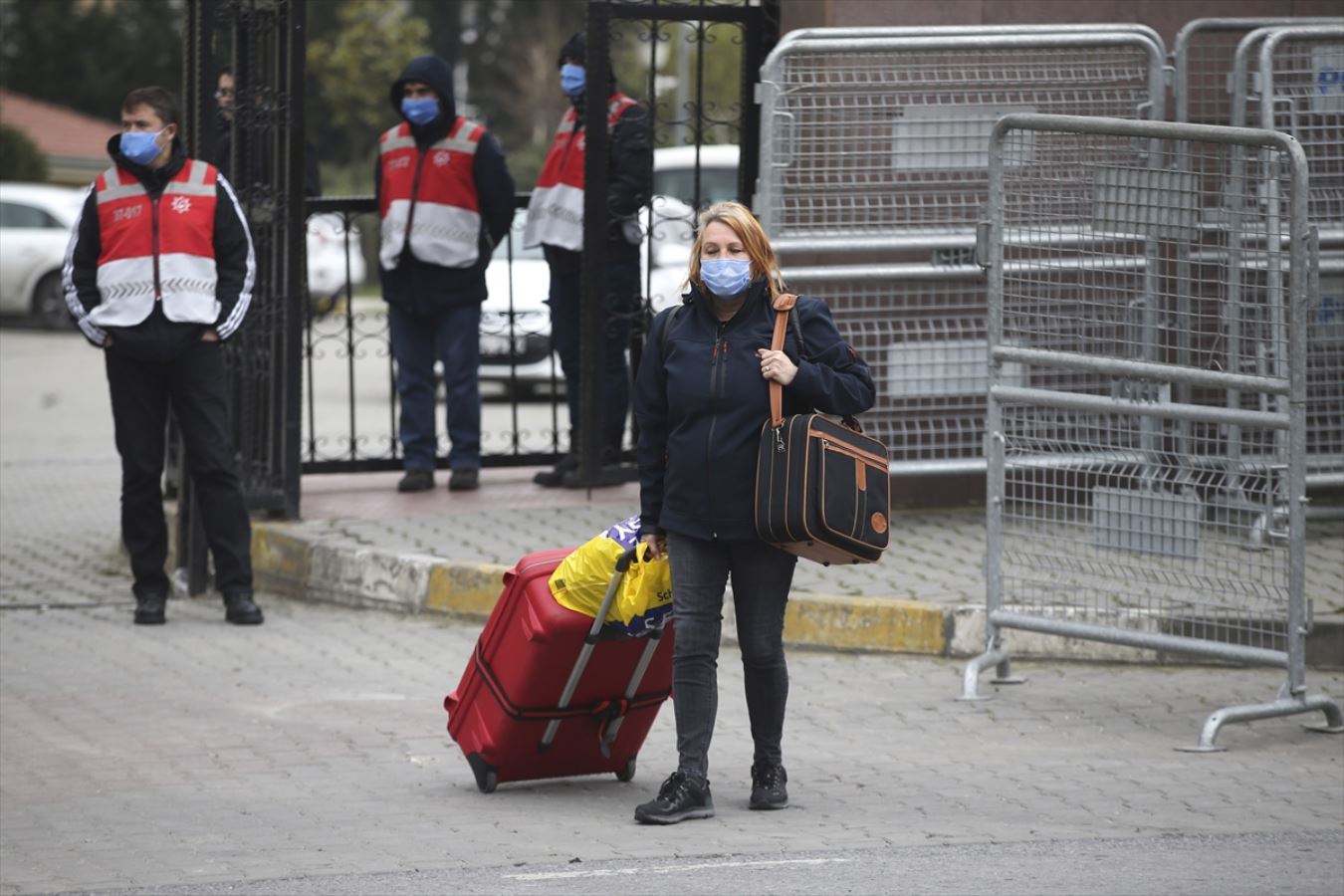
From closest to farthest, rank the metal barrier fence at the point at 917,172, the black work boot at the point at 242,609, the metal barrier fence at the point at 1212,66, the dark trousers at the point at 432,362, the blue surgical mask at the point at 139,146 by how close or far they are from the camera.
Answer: the blue surgical mask at the point at 139,146 → the black work boot at the point at 242,609 → the metal barrier fence at the point at 917,172 → the metal barrier fence at the point at 1212,66 → the dark trousers at the point at 432,362

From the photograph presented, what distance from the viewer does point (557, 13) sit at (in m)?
54.9

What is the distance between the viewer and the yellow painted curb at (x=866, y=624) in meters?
8.21

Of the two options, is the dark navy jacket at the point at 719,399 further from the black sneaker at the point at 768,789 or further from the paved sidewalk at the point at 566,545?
the paved sidewalk at the point at 566,545

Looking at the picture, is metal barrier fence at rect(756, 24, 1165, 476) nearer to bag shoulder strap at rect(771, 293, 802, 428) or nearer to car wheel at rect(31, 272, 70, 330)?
bag shoulder strap at rect(771, 293, 802, 428)

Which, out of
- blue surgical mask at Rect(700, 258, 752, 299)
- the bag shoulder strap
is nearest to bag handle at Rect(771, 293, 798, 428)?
the bag shoulder strap

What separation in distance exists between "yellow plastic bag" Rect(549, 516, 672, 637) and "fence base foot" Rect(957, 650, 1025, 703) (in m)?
1.91

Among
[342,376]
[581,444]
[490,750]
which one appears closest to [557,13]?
[342,376]

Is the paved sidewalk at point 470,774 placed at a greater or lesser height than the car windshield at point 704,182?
lesser

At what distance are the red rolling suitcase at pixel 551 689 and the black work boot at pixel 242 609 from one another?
265 centimetres

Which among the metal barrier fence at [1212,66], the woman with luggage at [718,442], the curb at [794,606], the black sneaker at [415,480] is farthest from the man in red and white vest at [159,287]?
the metal barrier fence at [1212,66]

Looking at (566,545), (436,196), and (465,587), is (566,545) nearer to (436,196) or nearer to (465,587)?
(465,587)

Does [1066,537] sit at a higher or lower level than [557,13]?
lower

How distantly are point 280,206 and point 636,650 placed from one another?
4035 mm

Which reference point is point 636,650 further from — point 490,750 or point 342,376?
point 342,376
